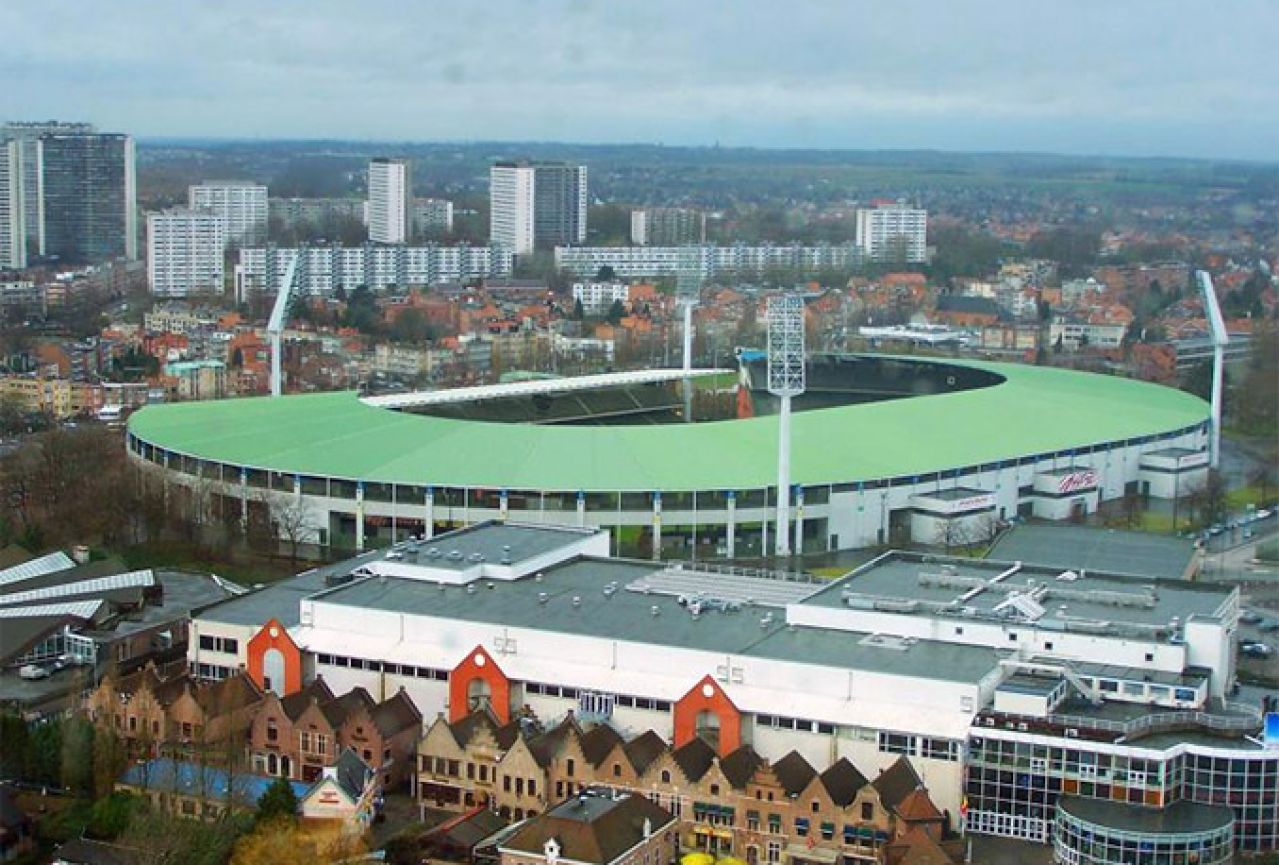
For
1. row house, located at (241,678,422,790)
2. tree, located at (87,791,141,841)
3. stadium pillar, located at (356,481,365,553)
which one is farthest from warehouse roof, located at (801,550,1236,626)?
stadium pillar, located at (356,481,365,553)

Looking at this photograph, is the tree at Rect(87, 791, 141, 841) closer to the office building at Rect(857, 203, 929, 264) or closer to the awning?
the awning

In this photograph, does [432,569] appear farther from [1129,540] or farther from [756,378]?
[756,378]

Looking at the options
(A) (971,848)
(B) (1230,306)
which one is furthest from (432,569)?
(B) (1230,306)

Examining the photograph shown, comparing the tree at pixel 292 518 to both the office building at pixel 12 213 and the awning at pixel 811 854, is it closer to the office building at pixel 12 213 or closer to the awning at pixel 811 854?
the awning at pixel 811 854

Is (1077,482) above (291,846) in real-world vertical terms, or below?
above

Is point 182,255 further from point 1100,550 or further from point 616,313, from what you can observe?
point 1100,550

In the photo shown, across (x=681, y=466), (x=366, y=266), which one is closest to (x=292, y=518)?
(x=681, y=466)

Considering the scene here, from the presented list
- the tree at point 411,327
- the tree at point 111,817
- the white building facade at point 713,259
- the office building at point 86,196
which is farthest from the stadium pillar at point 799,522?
the office building at point 86,196
